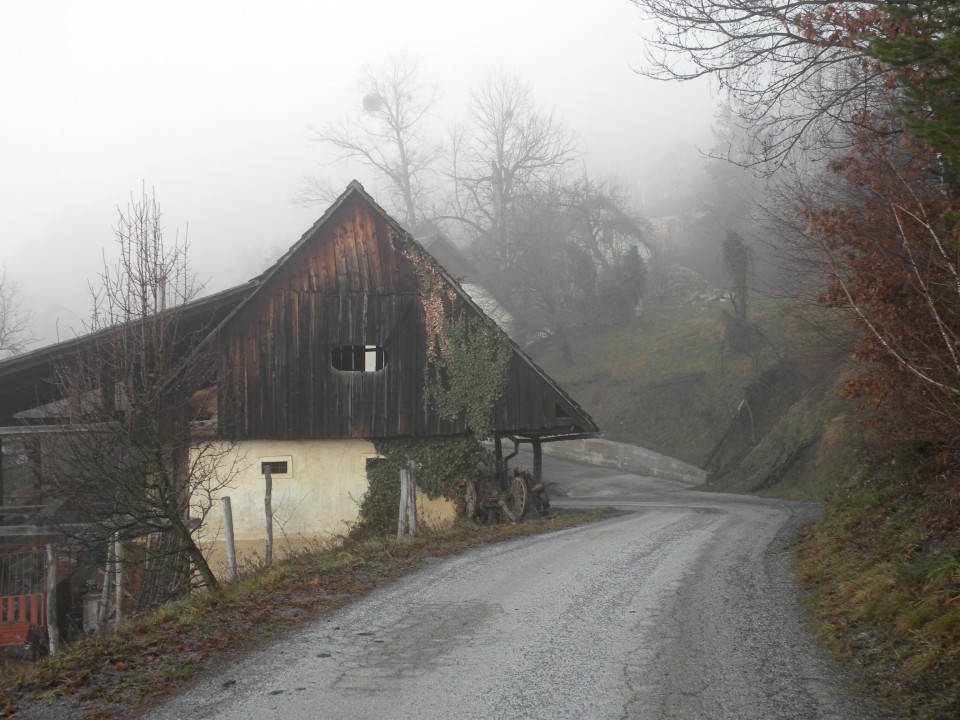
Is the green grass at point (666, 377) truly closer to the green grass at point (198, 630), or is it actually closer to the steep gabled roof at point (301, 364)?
the steep gabled roof at point (301, 364)

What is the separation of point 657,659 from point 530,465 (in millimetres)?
28059

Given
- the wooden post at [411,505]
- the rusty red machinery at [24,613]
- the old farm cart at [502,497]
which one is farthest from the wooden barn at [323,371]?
the wooden post at [411,505]

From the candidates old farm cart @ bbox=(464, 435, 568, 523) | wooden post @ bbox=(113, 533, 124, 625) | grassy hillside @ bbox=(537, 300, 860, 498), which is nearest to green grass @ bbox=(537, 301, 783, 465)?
grassy hillside @ bbox=(537, 300, 860, 498)

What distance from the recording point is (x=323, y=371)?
1820cm

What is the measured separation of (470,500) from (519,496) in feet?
4.47

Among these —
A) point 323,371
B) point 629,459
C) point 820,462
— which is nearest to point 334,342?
point 323,371

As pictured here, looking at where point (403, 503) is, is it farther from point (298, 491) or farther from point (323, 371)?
point (323, 371)

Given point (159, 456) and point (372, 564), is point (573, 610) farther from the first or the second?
point (159, 456)

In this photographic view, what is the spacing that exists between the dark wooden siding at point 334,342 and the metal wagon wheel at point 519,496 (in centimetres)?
139

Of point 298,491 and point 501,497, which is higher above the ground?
point 298,491

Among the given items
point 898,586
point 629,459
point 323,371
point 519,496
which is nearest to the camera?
point 898,586

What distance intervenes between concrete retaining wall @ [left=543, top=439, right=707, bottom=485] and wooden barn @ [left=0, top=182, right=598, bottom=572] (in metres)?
16.1

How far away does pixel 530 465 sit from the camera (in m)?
34.7

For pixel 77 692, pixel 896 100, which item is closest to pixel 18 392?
pixel 77 692
